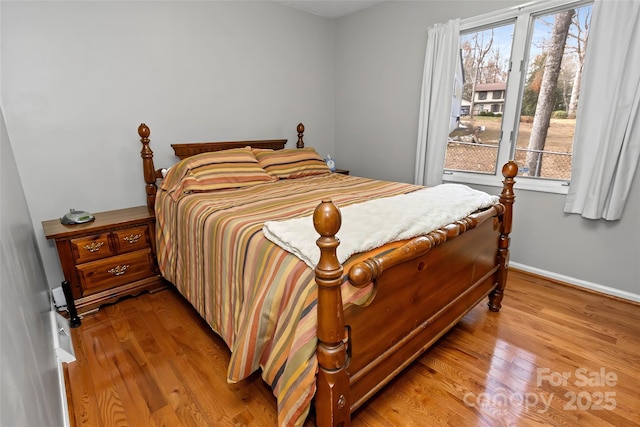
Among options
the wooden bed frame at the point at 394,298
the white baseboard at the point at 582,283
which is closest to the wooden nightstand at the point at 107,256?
the wooden bed frame at the point at 394,298

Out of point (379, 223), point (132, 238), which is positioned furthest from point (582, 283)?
point (132, 238)

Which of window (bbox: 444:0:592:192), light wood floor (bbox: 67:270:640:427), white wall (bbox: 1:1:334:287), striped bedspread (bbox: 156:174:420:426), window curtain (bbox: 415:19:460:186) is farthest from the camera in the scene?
window curtain (bbox: 415:19:460:186)

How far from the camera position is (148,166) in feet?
8.24

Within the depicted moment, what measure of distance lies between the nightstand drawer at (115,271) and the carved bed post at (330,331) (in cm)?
185

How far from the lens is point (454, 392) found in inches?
59.9

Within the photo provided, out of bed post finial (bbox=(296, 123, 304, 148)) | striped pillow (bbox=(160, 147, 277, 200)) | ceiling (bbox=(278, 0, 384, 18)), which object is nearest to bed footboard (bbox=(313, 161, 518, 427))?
striped pillow (bbox=(160, 147, 277, 200))

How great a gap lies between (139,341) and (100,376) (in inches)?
11.0

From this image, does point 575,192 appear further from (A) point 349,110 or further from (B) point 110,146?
(B) point 110,146

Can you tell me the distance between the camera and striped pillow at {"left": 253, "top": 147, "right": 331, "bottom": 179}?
2.83 m

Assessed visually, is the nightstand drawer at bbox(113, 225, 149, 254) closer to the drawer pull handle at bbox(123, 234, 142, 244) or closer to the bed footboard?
the drawer pull handle at bbox(123, 234, 142, 244)

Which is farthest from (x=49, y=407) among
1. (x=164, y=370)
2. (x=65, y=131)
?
(x=65, y=131)

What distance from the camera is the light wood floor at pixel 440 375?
141cm

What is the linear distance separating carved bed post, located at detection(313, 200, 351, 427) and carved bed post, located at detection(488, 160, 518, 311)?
142cm

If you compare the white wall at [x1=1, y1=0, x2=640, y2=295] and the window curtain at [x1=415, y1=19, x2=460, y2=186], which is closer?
the white wall at [x1=1, y1=0, x2=640, y2=295]
